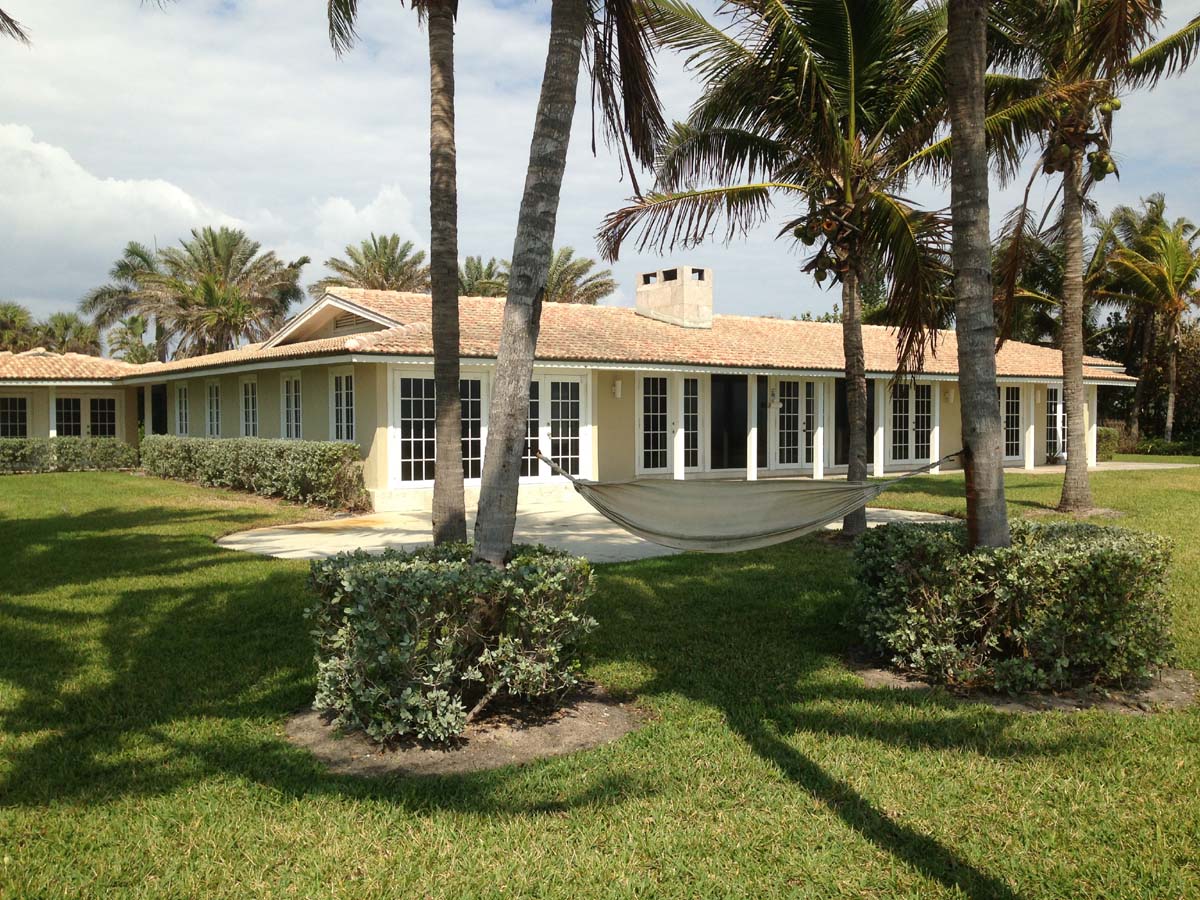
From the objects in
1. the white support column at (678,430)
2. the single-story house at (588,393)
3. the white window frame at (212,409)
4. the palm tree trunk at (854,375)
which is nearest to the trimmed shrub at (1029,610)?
the palm tree trunk at (854,375)

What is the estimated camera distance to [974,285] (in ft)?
18.5

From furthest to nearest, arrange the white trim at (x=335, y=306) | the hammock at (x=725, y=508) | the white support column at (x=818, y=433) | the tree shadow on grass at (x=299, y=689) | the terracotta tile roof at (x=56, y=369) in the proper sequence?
the terracotta tile roof at (x=56, y=369), the white support column at (x=818, y=433), the white trim at (x=335, y=306), the hammock at (x=725, y=508), the tree shadow on grass at (x=299, y=689)

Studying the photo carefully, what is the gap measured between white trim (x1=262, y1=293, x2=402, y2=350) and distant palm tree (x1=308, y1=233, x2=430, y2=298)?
16368mm

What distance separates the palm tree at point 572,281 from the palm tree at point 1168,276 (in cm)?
1826

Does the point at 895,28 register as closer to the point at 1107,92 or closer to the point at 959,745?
the point at 1107,92

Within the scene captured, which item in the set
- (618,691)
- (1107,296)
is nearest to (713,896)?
(618,691)

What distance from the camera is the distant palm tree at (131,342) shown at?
1866 inches

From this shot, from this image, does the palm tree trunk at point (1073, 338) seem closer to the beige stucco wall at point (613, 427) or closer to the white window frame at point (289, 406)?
the beige stucco wall at point (613, 427)

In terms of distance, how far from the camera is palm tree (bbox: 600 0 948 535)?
30.8ft

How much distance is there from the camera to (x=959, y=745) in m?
4.58

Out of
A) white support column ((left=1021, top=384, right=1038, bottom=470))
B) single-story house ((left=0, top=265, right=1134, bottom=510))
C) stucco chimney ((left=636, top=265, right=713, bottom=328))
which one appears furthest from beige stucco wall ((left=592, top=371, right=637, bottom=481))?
white support column ((left=1021, top=384, right=1038, bottom=470))

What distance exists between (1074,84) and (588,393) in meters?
8.99

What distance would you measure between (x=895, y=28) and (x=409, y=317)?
10055 mm

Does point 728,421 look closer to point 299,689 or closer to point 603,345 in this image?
point 603,345
